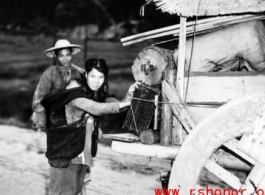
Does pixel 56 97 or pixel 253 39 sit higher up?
pixel 253 39

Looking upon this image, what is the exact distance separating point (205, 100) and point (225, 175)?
0.57m

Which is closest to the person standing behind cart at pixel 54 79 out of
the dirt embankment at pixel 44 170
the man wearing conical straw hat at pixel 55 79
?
the man wearing conical straw hat at pixel 55 79

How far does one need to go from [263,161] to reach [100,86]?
150 centimetres

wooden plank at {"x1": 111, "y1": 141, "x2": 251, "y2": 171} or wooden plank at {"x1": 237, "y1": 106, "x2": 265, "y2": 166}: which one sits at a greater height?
wooden plank at {"x1": 237, "y1": 106, "x2": 265, "y2": 166}

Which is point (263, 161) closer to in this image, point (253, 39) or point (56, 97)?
point (253, 39)

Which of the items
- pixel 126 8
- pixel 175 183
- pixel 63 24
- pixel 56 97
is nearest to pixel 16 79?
pixel 63 24

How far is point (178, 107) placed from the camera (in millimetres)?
2686

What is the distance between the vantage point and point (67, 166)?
3178 mm

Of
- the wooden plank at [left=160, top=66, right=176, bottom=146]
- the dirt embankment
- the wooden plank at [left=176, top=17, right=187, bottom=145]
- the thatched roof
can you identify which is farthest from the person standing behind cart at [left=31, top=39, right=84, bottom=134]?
the dirt embankment

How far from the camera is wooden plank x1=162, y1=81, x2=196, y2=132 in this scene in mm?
2646

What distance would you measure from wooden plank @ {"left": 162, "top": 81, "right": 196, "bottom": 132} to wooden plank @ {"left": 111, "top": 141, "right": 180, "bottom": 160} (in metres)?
0.21

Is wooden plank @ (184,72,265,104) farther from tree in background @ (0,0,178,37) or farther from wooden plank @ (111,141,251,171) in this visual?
tree in background @ (0,0,178,37)

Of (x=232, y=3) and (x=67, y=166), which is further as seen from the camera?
(x=67, y=166)

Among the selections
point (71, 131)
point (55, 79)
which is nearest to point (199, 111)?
point (71, 131)
